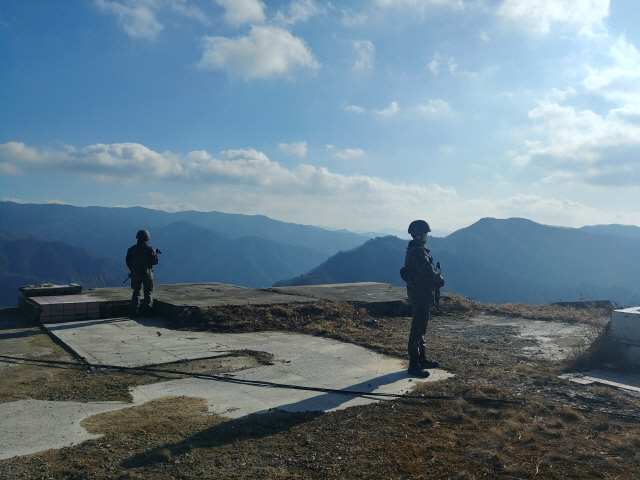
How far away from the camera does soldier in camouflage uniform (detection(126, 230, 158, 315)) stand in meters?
9.82

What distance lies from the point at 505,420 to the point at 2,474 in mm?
3840

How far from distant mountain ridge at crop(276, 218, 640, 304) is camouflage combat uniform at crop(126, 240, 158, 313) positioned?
2298 inches

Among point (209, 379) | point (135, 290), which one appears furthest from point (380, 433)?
point (135, 290)

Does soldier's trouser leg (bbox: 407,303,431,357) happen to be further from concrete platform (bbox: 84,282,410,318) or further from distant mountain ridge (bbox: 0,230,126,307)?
distant mountain ridge (bbox: 0,230,126,307)

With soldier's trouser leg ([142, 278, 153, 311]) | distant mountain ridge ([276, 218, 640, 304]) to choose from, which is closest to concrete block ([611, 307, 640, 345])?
soldier's trouser leg ([142, 278, 153, 311])

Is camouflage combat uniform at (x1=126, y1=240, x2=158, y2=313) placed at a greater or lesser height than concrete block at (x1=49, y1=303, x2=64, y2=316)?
greater

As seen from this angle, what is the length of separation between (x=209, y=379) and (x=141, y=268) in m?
5.12

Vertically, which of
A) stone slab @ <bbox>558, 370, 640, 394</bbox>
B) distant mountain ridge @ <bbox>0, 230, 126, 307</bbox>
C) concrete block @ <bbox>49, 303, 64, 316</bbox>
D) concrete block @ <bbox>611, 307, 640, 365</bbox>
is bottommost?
distant mountain ridge @ <bbox>0, 230, 126, 307</bbox>

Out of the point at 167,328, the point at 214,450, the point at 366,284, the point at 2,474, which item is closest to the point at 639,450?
the point at 214,450

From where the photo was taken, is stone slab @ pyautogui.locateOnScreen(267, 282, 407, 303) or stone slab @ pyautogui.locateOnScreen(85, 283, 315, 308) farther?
stone slab @ pyautogui.locateOnScreen(267, 282, 407, 303)

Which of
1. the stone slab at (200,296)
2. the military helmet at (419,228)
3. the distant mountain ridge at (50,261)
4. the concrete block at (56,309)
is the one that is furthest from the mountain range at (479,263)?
the military helmet at (419,228)

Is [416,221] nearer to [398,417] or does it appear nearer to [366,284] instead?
[398,417]

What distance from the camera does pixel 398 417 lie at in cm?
427

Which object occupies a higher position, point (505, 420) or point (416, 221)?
point (416, 221)
